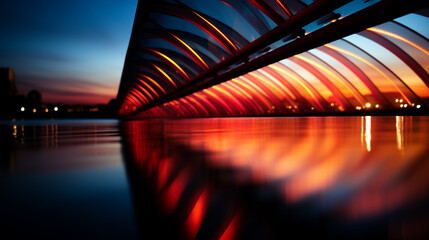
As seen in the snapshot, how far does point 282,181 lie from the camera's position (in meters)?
2.33

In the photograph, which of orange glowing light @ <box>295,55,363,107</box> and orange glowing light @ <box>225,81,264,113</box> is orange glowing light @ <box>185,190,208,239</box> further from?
orange glowing light @ <box>225,81,264,113</box>

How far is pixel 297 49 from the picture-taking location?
26.0 feet

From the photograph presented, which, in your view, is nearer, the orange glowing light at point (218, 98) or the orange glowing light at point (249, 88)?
the orange glowing light at point (249, 88)

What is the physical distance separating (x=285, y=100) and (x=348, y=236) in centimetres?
2575

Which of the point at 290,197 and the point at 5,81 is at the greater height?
the point at 5,81

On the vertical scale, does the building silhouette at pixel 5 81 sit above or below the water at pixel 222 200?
above

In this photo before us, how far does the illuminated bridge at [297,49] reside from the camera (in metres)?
6.46

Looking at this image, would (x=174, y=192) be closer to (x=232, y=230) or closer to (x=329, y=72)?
(x=232, y=230)

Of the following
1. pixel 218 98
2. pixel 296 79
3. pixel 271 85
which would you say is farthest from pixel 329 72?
pixel 218 98

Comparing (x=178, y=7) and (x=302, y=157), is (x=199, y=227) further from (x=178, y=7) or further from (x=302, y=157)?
(x=178, y=7)

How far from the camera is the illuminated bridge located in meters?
6.46

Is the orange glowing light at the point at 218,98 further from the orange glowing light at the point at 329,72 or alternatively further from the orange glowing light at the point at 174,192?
the orange glowing light at the point at 174,192

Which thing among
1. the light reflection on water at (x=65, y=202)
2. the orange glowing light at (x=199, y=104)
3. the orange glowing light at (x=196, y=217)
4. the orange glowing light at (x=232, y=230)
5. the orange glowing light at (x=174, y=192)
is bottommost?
the orange glowing light at (x=232, y=230)

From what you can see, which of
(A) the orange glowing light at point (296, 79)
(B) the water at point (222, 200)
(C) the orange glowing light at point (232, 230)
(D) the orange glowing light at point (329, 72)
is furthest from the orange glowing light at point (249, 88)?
(C) the orange glowing light at point (232, 230)
